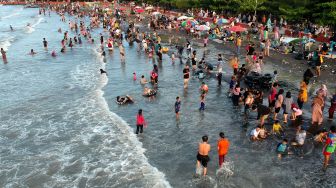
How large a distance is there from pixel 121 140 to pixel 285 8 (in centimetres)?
2963

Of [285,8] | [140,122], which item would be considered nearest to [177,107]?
[140,122]

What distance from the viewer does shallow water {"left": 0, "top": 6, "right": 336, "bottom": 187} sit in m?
12.8

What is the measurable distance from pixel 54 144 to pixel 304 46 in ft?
73.0

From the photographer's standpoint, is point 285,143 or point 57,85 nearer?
point 285,143

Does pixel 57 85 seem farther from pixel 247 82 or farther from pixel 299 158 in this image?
pixel 299 158

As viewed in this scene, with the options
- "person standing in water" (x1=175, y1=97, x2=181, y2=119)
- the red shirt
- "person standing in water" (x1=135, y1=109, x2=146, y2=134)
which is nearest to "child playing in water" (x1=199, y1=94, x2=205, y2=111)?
"person standing in water" (x1=175, y1=97, x2=181, y2=119)

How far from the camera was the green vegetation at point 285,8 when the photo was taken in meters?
31.3

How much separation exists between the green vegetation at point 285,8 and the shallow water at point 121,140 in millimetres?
15016

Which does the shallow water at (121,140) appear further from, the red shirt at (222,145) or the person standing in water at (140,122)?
the red shirt at (222,145)

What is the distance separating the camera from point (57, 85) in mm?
25812

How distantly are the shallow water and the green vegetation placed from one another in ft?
49.3

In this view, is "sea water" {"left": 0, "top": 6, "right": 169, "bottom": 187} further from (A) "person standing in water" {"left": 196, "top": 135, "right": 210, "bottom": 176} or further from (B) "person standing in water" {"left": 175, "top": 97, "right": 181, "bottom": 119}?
(B) "person standing in water" {"left": 175, "top": 97, "right": 181, "bottom": 119}

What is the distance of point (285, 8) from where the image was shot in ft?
125

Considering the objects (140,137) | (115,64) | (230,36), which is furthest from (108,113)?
(230,36)
